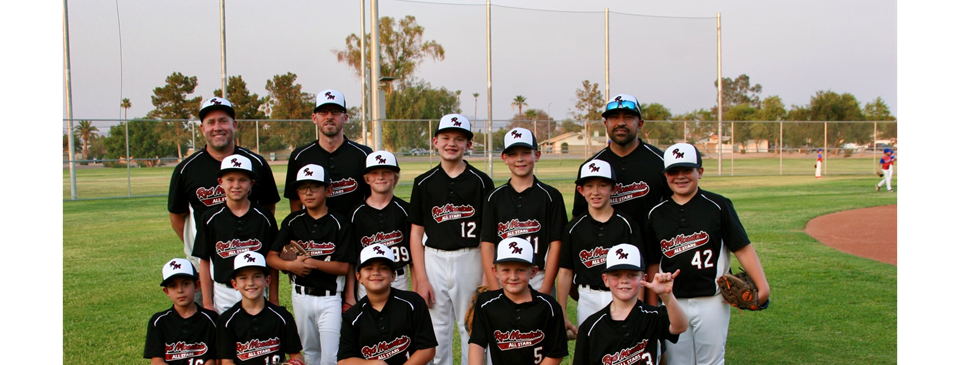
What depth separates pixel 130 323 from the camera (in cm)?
582

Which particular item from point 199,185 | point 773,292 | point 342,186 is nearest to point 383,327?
point 342,186

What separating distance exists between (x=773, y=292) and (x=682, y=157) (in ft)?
12.8


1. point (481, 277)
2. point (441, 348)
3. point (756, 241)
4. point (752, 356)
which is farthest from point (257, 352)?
point (756, 241)

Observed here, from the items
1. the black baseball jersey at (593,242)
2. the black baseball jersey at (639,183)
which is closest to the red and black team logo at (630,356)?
the black baseball jersey at (593,242)

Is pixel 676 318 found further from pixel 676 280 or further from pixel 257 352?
pixel 257 352

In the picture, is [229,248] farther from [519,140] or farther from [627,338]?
[627,338]

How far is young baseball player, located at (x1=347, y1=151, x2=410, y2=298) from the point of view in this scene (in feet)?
14.3

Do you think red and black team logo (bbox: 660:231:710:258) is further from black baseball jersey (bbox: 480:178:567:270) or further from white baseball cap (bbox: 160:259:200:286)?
white baseball cap (bbox: 160:259:200:286)

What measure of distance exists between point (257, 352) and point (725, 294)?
2804 mm

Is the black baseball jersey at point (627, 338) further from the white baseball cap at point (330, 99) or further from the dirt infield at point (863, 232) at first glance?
the dirt infield at point (863, 232)

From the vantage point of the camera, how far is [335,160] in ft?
15.3

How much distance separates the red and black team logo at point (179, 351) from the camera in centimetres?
394

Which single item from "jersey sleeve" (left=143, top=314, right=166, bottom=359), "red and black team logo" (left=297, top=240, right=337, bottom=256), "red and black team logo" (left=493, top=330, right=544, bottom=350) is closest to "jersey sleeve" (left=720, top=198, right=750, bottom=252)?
"red and black team logo" (left=493, top=330, right=544, bottom=350)

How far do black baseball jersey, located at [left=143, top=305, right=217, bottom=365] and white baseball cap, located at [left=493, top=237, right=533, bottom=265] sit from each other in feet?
6.19
